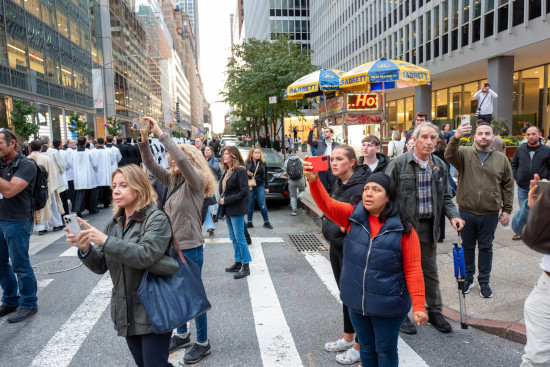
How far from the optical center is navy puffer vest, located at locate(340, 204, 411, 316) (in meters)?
2.61

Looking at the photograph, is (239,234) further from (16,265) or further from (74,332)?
(16,265)

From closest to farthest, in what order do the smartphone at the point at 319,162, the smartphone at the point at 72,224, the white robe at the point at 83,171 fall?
1. the smartphone at the point at 72,224
2. the smartphone at the point at 319,162
3. the white robe at the point at 83,171

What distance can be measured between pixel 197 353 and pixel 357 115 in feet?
38.6

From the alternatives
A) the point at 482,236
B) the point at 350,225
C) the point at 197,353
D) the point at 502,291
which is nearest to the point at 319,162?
the point at 350,225

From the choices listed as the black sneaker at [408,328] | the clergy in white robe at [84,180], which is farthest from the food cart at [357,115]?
the black sneaker at [408,328]

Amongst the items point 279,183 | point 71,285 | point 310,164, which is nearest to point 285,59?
point 279,183

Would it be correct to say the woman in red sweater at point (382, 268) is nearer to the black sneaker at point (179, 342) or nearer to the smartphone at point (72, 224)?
the smartphone at point (72, 224)

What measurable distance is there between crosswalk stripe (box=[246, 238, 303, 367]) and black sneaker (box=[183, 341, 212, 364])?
530 millimetres

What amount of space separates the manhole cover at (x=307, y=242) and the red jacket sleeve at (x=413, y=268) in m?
4.84

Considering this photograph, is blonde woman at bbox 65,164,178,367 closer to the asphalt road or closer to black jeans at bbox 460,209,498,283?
the asphalt road

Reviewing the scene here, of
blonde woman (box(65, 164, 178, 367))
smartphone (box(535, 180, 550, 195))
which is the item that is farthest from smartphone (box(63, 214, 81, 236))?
smartphone (box(535, 180, 550, 195))

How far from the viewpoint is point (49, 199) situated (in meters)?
8.92

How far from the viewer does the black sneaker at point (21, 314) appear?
4.58 metres

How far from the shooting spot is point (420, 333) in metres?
4.14
